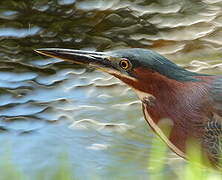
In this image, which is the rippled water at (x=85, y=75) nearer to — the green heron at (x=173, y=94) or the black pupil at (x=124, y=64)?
the green heron at (x=173, y=94)

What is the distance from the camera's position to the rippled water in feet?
20.9

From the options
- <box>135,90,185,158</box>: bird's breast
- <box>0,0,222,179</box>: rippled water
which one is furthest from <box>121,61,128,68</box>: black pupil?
<box>0,0,222,179</box>: rippled water

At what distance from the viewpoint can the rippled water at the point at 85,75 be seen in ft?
20.9

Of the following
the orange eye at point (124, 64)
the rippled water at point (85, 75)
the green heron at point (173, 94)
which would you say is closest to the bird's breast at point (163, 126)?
the green heron at point (173, 94)

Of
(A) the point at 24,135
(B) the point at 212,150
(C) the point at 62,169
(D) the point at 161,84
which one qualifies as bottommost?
(A) the point at 24,135

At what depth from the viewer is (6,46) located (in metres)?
7.65

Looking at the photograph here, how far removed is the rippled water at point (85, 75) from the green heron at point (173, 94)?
44 centimetres

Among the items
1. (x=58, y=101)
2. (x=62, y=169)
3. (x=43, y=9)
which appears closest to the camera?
(x=62, y=169)

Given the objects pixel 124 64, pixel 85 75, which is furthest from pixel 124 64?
pixel 85 75

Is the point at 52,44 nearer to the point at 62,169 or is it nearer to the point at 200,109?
the point at 200,109

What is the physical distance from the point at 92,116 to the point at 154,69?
170 centimetres

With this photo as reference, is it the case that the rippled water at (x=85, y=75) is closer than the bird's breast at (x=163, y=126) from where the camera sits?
No

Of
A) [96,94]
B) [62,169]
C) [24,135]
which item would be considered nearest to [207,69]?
[96,94]

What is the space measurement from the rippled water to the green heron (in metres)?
0.44
